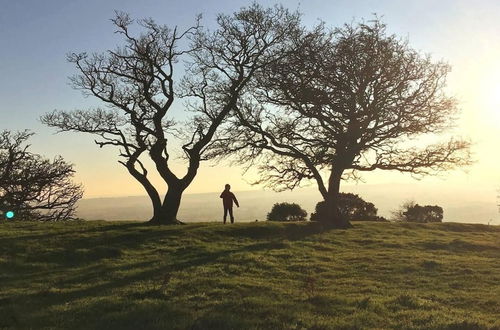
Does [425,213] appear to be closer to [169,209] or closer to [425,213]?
[425,213]

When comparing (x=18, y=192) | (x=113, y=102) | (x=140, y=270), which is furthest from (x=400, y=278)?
(x=18, y=192)

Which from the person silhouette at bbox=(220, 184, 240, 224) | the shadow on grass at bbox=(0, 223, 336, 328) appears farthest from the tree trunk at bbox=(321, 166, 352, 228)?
the person silhouette at bbox=(220, 184, 240, 224)

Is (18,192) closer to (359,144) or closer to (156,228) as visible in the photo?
(156,228)

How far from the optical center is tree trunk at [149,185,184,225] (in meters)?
28.6

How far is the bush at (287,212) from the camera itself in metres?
44.8

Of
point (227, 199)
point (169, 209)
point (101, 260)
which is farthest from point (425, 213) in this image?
point (101, 260)

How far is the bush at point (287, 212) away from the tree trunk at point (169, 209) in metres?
16.8

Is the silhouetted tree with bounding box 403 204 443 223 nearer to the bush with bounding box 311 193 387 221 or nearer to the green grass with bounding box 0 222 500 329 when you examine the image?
the bush with bounding box 311 193 387 221

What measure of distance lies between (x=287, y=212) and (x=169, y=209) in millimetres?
17938

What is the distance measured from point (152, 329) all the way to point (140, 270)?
622 centimetres

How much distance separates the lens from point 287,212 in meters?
45.0

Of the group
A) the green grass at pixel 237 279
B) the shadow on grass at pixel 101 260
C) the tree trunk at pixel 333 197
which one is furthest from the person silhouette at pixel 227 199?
the tree trunk at pixel 333 197

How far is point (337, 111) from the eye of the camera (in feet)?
99.8

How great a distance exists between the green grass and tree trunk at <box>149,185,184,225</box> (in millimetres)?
2747
